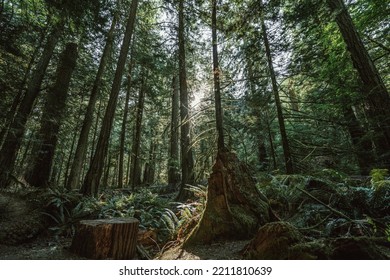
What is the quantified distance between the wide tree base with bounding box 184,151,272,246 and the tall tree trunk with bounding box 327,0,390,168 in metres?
2.98

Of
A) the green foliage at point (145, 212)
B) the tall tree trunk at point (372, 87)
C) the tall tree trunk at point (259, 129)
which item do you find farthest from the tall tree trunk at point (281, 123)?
the green foliage at point (145, 212)

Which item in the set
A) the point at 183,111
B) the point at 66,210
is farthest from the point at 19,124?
the point at 183,111

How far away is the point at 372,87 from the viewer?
4.52 metres

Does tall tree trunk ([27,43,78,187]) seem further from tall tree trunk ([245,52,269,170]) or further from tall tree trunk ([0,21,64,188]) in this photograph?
tall tree trunk ([245,52,269,170])

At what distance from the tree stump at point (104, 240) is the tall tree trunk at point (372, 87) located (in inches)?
198

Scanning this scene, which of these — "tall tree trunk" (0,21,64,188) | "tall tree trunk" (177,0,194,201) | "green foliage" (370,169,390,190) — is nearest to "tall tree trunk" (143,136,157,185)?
"tall tree trunk" (177,0,194,201)

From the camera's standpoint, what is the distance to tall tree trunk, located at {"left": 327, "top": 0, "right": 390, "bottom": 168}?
170 inches

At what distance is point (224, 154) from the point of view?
355cm

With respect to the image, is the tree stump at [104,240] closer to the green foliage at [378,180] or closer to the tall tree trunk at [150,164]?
the green foliage at [378,180]

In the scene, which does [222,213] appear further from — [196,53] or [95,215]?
[196,53]

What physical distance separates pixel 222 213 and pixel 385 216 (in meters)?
2.26

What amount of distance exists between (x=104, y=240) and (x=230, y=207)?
1854 millimetres

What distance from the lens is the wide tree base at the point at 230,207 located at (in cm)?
306

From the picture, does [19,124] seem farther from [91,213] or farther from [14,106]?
[91,213]
